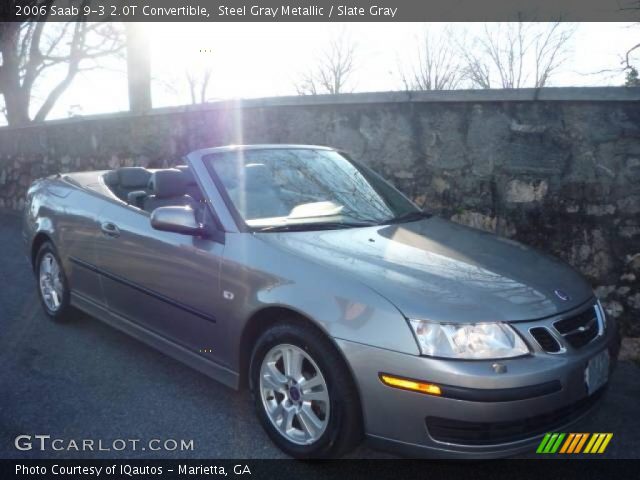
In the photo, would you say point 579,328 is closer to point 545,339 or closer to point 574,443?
point 545,339

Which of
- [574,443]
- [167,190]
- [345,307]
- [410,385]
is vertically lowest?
[574,443]

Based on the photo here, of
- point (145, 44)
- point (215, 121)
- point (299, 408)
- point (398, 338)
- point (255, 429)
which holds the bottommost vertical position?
point (255, 429)

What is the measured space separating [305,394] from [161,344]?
128cm

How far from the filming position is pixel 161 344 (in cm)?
373

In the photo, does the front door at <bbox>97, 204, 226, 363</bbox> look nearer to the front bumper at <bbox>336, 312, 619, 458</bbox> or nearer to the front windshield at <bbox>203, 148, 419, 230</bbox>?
the front windshield at <bbox>203, 148, 419, 230</bbox>

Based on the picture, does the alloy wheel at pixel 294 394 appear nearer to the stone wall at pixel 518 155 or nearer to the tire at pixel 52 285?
the tire at pixel 52 285

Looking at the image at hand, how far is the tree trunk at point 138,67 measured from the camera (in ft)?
38.0

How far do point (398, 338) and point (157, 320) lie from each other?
1.83 meters

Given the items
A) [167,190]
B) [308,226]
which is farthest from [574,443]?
[167,190]

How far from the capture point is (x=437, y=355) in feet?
8.00

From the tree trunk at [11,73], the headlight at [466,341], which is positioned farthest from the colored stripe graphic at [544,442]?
the tree trunk at [11,73]

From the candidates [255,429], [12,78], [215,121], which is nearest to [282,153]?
[255,429]

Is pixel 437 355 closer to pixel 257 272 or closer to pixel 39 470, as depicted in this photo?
pixel 257 272

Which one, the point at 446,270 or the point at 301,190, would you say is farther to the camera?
the point at 301,190
